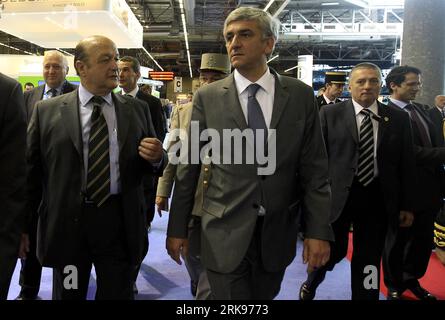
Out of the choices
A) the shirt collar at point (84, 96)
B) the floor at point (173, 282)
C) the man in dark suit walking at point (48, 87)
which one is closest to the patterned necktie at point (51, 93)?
the man in dark suit walking at point (48, 87)

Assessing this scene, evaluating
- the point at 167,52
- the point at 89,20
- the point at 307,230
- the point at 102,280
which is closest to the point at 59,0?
the point at 89,20

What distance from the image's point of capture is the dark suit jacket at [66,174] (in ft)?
7.18

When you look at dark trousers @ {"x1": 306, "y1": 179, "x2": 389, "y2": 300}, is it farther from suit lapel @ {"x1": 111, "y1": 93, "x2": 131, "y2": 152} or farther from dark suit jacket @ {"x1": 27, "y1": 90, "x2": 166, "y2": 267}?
suit lapel @ {"x1": 111, "y1": 93, "x2": 131, "y2": 152}

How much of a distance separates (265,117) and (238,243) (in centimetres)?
60

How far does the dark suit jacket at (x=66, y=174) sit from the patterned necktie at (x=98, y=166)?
50 mm

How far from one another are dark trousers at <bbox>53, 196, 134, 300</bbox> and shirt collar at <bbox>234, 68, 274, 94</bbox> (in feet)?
2.94

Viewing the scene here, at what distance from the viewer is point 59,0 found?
712 cm

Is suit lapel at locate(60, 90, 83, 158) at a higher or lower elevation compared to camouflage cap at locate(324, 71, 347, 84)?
lower

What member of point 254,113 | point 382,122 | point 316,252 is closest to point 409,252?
point 382,122

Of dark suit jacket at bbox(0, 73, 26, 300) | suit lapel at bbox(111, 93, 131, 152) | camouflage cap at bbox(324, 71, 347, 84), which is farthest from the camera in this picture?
camouflage cap at bbox(324, 71, 347, 84)

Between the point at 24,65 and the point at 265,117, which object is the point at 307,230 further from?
the point at 24,65

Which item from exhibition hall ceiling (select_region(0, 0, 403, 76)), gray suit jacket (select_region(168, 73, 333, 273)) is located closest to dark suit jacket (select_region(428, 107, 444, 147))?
gray suit jacket (select_region(168, 73, 333, 273))

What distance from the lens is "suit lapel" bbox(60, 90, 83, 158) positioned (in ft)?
7.18
